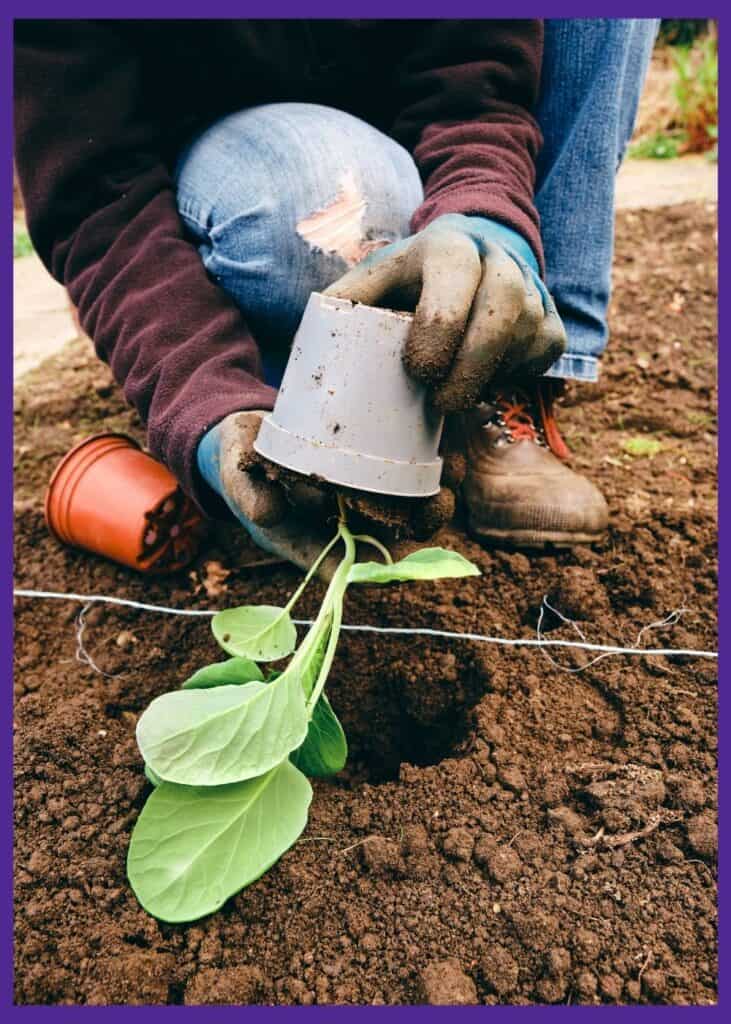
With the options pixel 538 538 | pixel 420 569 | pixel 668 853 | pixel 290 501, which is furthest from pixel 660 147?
pixel 668 853

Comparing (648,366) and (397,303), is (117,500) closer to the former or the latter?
(397,303)

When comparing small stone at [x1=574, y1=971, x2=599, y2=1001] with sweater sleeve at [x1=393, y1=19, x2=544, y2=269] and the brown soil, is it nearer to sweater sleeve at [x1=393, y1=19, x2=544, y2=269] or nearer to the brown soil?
the brown soil

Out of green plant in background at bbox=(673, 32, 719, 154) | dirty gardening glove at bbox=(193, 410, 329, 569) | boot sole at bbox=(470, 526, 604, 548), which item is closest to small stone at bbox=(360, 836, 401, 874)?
dirty gardening glove at bbox=(193, 410, 329, 569)

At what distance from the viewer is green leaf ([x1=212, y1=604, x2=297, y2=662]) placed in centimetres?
116

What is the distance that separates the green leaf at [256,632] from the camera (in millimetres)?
1159

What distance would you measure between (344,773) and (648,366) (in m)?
1.56

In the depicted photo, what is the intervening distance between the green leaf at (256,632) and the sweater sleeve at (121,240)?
0.27m

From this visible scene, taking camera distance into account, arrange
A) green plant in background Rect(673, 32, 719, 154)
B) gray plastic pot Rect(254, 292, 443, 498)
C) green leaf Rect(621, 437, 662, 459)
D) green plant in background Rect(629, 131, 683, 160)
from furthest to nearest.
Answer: green plant in background Rect(629, 131, 683, 160) < green plant in background Rect(673, 32, 719, 154) < green leaf Rect(621, 437, 662, 459) < gray plastic pot Rect(254, 292, 443, 498)

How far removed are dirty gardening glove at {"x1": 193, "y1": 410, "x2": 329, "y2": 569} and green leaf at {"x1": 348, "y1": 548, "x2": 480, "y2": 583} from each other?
0.16m

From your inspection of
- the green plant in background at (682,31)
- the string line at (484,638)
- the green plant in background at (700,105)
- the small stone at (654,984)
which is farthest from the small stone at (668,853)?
the green plant in background at (682,31)

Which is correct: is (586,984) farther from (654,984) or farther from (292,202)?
(292,202)

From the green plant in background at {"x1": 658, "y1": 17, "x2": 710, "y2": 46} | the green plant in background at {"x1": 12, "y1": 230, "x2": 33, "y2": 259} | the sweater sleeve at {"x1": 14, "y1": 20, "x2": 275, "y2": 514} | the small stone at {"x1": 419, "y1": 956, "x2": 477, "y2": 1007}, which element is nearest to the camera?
the small stone at {"x1": 419, "y1": 956, "x2": 477, "y2": 1007}

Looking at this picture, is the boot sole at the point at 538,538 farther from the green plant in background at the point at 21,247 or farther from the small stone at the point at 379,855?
the green plant in background at the point at 21,247

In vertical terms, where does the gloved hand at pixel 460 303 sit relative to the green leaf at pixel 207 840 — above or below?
above
